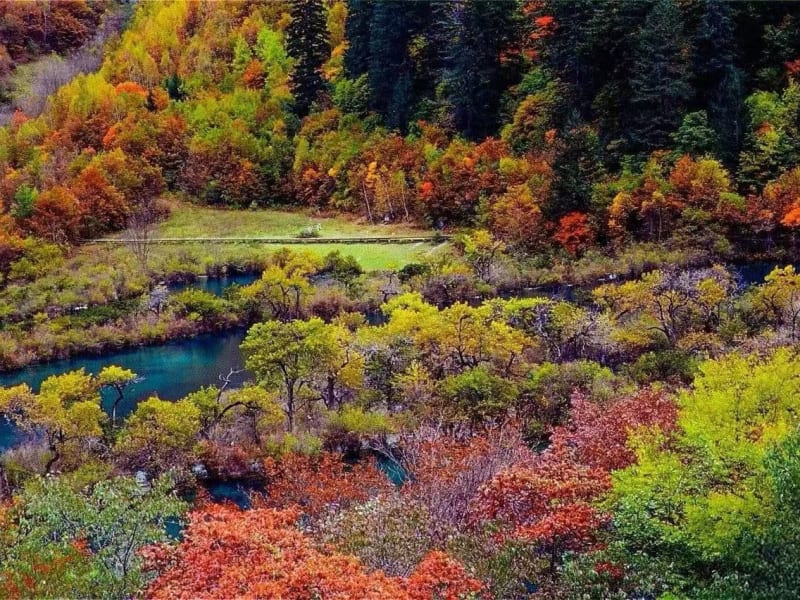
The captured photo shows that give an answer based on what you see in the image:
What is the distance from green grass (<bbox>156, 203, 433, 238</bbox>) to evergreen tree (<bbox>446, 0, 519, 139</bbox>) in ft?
33.2

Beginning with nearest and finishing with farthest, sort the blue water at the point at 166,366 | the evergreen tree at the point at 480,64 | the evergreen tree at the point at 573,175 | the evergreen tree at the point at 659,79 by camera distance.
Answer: the blue water at the point at 166,366 → the evergreen tree at the point at 573,175 → the evergreen tree at the point at 659,79 → the evergreen tree at the point at 480,64

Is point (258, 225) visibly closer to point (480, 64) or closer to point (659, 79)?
point (480, 64)

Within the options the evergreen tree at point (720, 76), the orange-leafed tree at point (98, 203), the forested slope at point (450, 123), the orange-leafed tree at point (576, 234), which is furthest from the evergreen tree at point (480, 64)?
the orange-leafed tree at point (98, 203)

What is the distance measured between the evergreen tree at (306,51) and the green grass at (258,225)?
12.5 metres

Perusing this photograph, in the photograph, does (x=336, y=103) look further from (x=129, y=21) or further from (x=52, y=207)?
(x=129, y=21)

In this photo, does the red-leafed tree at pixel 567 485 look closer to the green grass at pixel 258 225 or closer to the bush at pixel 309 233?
the green grass at pixel 258 225

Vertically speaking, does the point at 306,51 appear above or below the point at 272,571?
above

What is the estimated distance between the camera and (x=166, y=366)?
41312 millimetres

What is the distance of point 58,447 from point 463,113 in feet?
143

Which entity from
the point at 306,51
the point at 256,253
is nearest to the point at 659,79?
the point at 256,253

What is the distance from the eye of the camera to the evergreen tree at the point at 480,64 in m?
63.0

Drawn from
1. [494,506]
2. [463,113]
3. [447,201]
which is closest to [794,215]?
[447,201]

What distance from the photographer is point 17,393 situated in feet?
92.9

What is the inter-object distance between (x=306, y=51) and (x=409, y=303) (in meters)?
45.8
